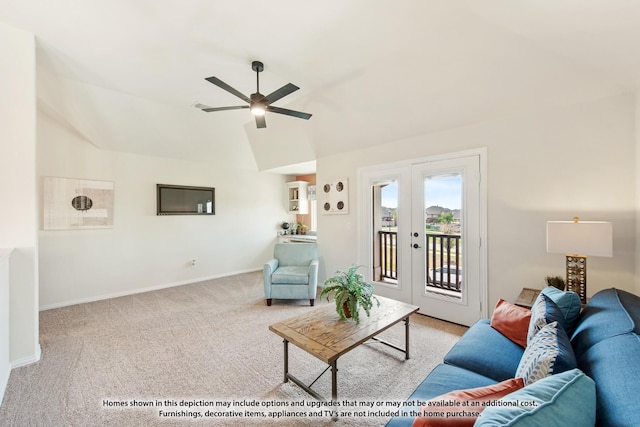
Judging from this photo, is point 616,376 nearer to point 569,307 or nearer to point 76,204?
point 569,307

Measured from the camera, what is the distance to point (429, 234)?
3.41 meters

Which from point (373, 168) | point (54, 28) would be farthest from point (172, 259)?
point (373, 168)

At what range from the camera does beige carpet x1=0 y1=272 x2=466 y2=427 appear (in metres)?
1.82

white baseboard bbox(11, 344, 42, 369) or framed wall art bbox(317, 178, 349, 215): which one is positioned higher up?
framed wall art bbox(317, 178, 349, 215)

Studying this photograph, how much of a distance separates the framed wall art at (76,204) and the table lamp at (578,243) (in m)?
5.62

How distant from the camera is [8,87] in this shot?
7.61 feet

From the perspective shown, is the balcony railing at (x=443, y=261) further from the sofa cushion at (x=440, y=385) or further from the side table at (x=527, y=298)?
the sofa cushion at (x=440, y=385)

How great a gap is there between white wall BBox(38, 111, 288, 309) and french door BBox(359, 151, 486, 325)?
2.90m

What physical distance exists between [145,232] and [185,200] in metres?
0.86

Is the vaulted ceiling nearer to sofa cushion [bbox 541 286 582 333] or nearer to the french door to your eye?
the french door

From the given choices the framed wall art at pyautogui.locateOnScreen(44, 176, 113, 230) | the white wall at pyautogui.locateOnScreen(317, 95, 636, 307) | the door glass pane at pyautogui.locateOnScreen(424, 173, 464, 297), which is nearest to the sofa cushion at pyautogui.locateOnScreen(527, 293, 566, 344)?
the white wall at pyautogui.locateOnScreen(317, 95, 636, 307)

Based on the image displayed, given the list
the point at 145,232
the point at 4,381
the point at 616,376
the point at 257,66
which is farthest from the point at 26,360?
the point at 616,376

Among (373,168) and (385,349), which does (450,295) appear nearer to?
(385,349)

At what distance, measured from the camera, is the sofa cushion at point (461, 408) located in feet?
3.03
